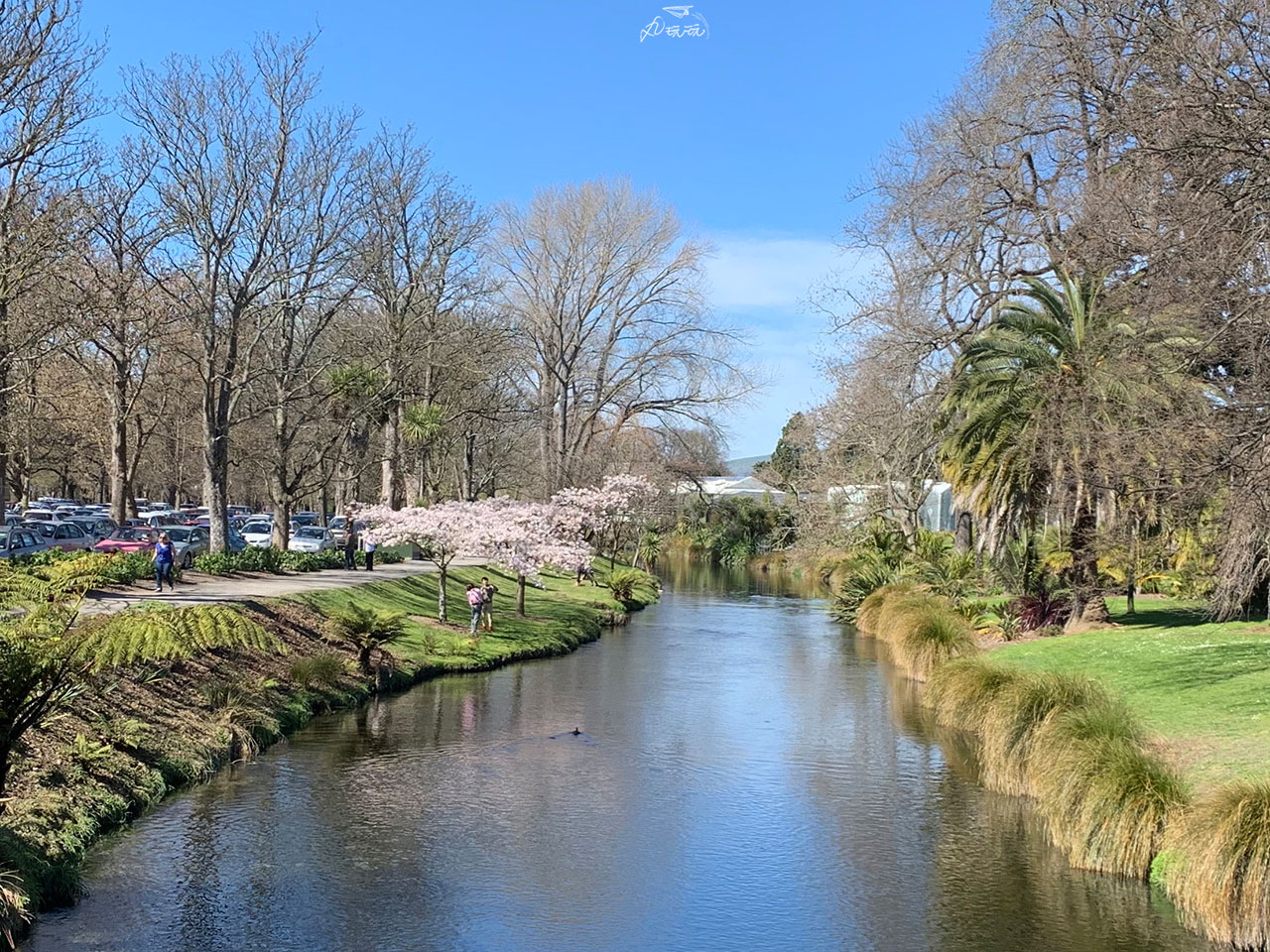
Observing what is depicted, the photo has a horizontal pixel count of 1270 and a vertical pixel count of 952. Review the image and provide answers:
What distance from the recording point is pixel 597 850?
52.2 ft

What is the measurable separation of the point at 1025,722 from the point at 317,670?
14.6m

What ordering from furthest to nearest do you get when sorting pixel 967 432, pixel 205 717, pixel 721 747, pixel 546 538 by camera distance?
pixel 546 538, pixel 967 432, pixel 721 747, pixel 205 717

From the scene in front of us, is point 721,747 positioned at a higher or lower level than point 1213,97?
lower

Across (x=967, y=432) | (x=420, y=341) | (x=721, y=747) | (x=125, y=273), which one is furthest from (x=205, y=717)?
(x=420, y=341)

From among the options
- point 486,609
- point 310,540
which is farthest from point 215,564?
point 310,540

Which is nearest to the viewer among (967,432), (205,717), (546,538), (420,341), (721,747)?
(205,717)

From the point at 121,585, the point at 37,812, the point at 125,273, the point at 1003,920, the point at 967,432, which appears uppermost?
the point at 125,273

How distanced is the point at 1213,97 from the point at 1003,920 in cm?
1020

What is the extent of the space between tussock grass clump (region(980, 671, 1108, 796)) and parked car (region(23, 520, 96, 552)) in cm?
3381

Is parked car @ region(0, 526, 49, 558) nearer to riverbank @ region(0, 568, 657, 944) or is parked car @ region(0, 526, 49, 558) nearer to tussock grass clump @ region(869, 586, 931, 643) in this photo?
riverbank @ region(0, 568, 657, 944)

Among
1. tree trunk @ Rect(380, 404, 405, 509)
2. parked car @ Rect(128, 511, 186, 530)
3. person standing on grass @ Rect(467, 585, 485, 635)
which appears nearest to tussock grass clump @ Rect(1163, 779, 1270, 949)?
person standing on grass @ Rect(467, 585, 485, 635)

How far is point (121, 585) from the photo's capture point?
1186 inches

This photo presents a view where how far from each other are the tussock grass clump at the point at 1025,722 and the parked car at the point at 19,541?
2861 centimetres

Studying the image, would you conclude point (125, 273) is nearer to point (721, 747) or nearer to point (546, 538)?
point (546, 538)
